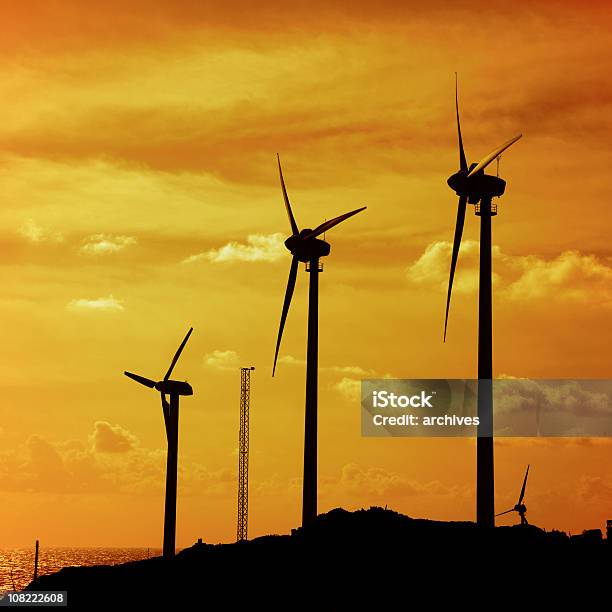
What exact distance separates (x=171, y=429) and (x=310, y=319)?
32.3 metres

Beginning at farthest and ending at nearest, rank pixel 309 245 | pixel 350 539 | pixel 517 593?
1. pixel 309 245
2. pixel 350 539
3. pixel 517 593

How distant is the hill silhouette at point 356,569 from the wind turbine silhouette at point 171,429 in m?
12.4

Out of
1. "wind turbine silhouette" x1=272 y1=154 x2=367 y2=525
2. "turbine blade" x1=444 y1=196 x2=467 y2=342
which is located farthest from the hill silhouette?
"turbine blade" x1=444 y1=196 x2=467 y2=342

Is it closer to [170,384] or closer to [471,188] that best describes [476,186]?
[471,188]

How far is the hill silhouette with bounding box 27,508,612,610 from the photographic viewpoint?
333ft

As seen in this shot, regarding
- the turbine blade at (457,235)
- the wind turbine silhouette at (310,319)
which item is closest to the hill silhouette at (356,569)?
the wind turbine silhouette at (310,319)

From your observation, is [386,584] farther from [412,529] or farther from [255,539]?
[255,539]

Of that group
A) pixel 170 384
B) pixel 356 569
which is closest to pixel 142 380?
pixel 170 384

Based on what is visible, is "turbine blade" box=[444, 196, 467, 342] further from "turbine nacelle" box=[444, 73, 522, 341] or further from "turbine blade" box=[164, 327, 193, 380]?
"turbine blade" box=[164, 327, 193, 380]

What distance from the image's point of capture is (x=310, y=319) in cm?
12219

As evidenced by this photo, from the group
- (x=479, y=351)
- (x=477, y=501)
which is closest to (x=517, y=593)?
(x=477, y=501)

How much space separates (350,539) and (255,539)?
1830 cm

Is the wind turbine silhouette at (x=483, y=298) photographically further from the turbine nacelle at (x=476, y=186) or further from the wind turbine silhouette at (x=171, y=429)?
the wind turbine silhouette at (x=171, y=429)

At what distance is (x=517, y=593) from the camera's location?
320 feet
